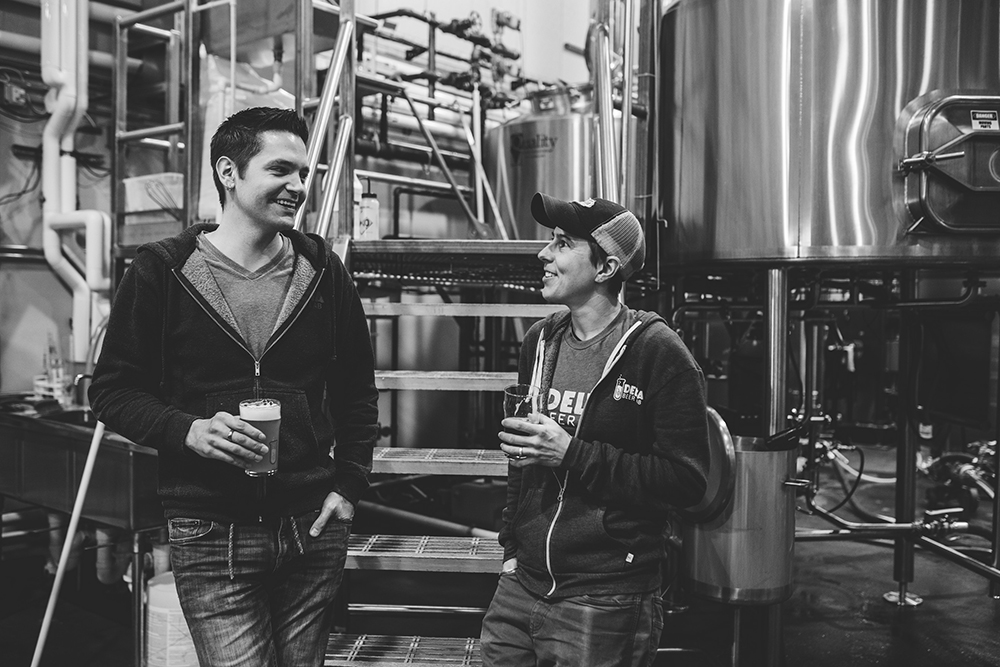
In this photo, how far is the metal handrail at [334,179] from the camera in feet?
10.4

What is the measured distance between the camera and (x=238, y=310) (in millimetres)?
1851

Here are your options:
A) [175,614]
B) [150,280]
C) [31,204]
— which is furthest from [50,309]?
[150,280]

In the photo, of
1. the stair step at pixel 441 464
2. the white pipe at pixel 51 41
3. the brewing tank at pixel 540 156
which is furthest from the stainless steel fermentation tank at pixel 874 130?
the white pipe at pixel 51 41

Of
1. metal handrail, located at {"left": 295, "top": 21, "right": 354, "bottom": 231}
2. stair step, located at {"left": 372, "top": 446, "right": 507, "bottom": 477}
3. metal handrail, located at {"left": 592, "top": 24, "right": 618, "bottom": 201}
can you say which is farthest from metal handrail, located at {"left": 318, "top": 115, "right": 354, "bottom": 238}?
metal handrail, located at {"left": 592, "top": 24, "right": 618, "bottom": 201}

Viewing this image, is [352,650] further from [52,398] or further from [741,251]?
[52,398]

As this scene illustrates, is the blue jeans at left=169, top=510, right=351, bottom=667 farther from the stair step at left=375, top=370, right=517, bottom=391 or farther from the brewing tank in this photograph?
the brewing tank

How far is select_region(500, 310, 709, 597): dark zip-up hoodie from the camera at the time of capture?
5.84ft

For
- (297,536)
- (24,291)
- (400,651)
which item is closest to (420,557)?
(400,651)

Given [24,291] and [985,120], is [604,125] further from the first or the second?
[24,291]

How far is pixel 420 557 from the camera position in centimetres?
274

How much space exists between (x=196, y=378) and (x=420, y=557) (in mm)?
1184

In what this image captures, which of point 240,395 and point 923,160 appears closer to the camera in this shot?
point 240,395

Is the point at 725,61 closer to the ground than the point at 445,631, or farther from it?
farther from it

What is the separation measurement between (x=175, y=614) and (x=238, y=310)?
1.81 meters
